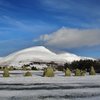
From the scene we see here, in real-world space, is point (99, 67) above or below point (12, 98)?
above

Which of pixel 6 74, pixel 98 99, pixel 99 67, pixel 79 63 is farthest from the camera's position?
pixel 79 63

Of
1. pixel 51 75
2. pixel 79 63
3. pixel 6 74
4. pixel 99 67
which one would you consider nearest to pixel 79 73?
pixel 51 75

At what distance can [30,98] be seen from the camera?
18.2m

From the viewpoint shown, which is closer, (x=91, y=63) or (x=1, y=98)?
(x=1, y=98)

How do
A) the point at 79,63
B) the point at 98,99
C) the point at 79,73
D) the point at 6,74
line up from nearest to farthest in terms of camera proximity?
the point at 98,99
the point at 6,74
the point at 79,73
the point at 79,63

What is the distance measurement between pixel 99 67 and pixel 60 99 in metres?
58.8

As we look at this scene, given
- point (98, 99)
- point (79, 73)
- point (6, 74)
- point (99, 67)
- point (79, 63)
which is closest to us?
point (98, 99)

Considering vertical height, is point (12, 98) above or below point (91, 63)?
below

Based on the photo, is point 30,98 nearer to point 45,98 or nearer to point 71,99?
point 45,98

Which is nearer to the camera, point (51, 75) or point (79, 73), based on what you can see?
point (51, 75)

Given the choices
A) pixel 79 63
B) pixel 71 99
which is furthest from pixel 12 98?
pixel 79 63

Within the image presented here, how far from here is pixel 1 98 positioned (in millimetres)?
18125

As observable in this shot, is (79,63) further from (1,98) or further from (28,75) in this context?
(1,98)

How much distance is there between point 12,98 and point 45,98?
65.3 inches
